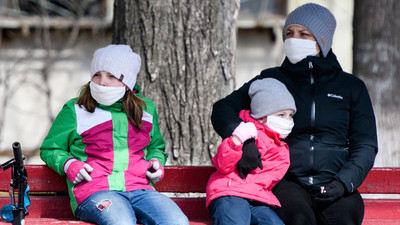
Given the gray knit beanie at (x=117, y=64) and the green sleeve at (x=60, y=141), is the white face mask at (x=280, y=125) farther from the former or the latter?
the green sleeve at (x=60, y=141)

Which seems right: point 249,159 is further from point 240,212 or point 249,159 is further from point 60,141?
point 60,141

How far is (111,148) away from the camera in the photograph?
388 cm

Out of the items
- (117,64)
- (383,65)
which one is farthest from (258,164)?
(383,65)

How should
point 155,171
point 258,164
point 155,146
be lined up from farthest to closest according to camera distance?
point 155,146, point 155,171, point 258,164

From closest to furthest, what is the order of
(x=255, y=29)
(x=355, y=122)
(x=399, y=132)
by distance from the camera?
(x=355, y=122), (x=399, y=132), (x=255, y=29)

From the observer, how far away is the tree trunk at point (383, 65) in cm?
635

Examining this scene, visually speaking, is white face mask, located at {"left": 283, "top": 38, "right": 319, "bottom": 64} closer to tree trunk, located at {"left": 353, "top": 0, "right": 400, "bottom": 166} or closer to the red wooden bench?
the red wooden bench

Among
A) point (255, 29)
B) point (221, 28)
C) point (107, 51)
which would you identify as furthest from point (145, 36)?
point (255, 29)

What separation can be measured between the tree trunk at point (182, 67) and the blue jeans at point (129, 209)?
3.25 feet

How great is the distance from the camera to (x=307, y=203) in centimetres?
371

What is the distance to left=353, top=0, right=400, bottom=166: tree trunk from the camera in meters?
6.35

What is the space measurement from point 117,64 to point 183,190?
0.85 m

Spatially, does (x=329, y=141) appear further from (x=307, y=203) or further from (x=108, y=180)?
(x=108, y=180)

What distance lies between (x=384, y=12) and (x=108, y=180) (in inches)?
148
